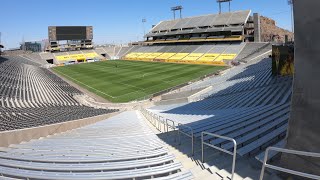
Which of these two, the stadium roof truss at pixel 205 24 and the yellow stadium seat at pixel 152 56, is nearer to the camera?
the stadium roof truss at pixel 205 24

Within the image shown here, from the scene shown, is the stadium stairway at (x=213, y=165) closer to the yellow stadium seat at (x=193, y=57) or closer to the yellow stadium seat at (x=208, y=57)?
the yellow stadium seat at (x=208, y=57)

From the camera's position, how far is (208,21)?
79312mm

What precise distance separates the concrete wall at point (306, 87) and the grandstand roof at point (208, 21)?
68.6 meters

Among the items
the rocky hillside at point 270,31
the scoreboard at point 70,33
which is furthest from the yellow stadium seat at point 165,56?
the scoreboard at point 70,33

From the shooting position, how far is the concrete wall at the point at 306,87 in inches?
192

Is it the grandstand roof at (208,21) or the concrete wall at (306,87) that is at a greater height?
the grandstand roof at (208,21)

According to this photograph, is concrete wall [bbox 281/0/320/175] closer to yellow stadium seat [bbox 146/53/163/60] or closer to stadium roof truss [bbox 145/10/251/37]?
stadium roof truss [bbox 145/10/251/37]

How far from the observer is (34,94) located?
2984cm

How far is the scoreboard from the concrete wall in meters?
93.6

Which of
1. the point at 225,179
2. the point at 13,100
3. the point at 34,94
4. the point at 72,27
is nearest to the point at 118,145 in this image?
the point at 225,179

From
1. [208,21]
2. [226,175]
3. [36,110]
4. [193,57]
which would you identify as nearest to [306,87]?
[226,175]

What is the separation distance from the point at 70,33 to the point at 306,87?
9461cm

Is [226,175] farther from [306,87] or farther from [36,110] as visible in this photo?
[36,110]

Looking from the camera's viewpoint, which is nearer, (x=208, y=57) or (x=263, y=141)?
(x=263, y=141)
